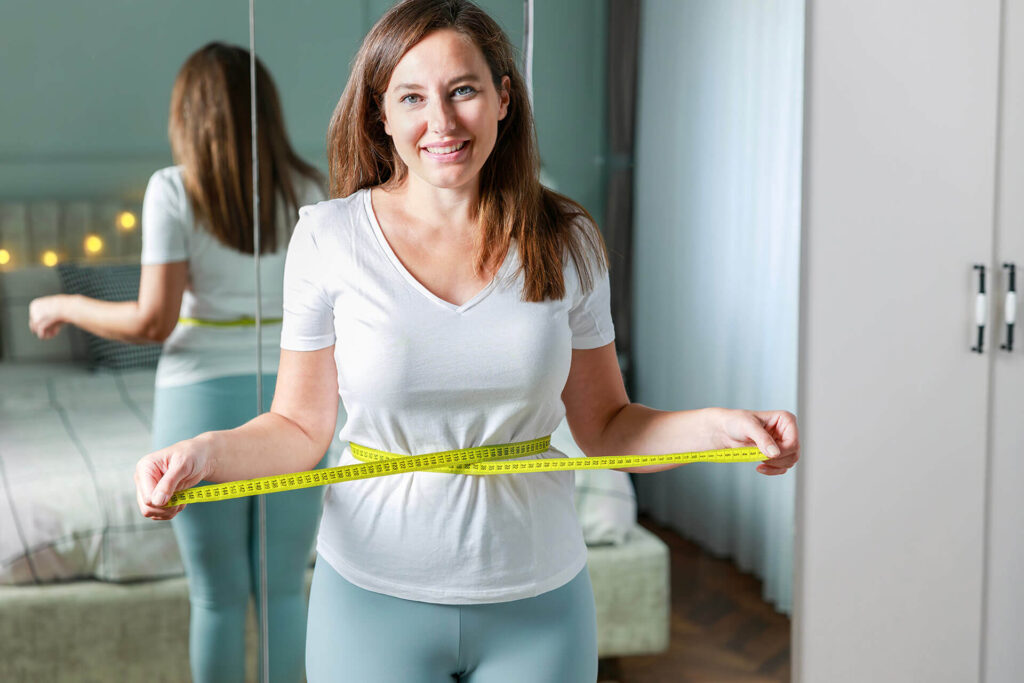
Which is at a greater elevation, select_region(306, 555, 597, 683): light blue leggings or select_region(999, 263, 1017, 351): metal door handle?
A: select_region(999, 263, 1017, 351): metal door handle

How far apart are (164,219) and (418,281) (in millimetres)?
843

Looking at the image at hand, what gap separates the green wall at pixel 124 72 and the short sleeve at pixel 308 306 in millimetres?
649

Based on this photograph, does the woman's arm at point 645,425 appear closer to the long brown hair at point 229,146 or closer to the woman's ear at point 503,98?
the woman's ear at point 503,98

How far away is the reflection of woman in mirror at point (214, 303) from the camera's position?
6.60 feet

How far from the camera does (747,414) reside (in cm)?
153

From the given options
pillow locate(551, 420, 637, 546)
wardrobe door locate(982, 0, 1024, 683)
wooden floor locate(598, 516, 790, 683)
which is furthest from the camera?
wardrobe door locate(982, 0, 1024, 683)

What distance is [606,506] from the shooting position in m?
2.32

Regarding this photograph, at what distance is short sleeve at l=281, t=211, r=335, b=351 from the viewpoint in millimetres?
1461

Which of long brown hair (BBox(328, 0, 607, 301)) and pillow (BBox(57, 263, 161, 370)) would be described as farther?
pillow (BBox(57, 263, 161, 370))

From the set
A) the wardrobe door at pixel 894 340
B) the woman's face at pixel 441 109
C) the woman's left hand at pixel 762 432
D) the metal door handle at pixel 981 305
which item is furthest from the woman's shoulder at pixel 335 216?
the metal door handle at pixel 981 305

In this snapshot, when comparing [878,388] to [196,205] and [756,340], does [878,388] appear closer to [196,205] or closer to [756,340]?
[756,340]

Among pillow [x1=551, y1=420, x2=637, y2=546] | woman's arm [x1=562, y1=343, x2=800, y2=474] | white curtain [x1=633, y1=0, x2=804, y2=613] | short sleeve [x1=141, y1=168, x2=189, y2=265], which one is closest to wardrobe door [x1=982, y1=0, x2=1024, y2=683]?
white curtain [x1=633, y1=0, x2=804, y2=613]

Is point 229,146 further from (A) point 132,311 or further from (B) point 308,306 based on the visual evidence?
(B) point 308,306

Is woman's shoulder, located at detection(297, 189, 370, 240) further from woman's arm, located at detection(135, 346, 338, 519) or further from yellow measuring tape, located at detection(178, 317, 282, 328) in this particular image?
yellow measuring tape, located at detection(178, 317, 282, 328)
